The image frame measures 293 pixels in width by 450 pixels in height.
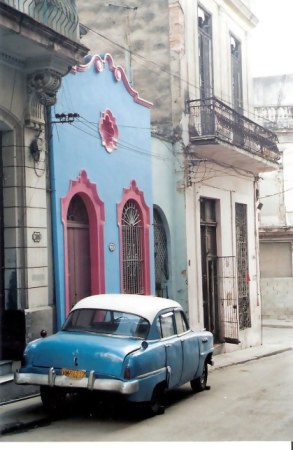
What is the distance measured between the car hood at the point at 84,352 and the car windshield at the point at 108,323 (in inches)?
9.5

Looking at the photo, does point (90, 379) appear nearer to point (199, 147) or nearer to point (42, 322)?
point (42, 322)

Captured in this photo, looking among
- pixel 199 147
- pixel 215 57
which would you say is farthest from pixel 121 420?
→ pixel 215 57

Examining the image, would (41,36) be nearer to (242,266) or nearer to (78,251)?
(78,251)

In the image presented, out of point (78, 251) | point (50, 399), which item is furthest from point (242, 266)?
point (50, 399)

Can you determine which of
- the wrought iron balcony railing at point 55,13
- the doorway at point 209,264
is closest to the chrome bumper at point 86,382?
the wrought iron balcony railing at point 55,13

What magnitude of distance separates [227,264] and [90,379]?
34.1ft

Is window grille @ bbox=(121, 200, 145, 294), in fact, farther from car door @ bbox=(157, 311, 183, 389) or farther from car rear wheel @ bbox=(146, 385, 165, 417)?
car rear wheel @ bbox=(146, 385, 165, 417)

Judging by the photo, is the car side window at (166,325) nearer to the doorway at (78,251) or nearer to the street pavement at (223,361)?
the street pavement at (223,361)

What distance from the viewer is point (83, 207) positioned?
11.4m

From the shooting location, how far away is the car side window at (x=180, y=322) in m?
9.12

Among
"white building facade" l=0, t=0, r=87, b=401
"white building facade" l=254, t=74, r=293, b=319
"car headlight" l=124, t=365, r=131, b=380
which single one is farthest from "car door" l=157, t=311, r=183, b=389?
"white building facade" l=254, t=74, r=293, b=319

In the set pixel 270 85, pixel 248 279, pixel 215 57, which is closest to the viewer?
pixel 215 57

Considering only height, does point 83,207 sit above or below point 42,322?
above
